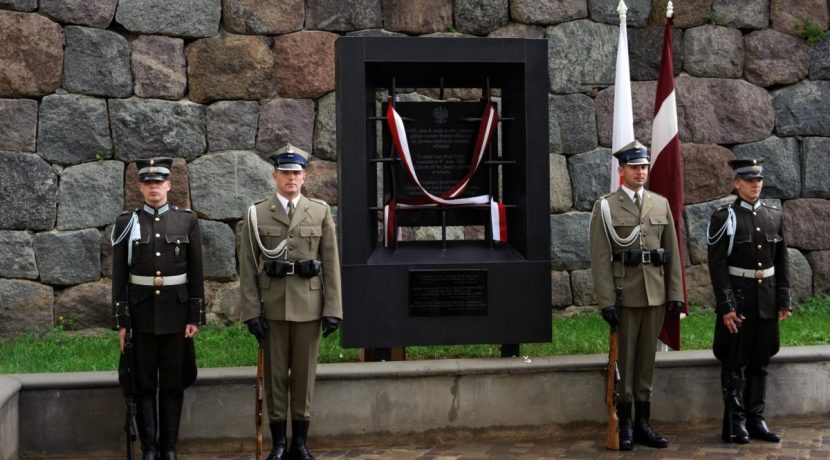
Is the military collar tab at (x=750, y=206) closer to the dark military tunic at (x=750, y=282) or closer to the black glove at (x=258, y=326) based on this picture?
the dark military tunic at (x=750, y=282)

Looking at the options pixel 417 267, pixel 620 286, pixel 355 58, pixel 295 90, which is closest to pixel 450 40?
pixel 355 58

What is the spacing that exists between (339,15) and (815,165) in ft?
14.6

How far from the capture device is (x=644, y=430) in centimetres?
637

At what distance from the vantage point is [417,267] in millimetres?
6887

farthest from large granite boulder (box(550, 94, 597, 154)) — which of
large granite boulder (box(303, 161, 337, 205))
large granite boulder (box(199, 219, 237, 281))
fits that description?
large granite boulder (box(199, 219, 237, 281))

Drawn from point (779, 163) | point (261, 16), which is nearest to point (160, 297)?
point (261, 16)

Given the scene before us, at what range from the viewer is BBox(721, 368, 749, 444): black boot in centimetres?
636

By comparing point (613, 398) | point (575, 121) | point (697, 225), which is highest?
point (575, 121)

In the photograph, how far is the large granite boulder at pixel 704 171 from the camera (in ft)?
32.2

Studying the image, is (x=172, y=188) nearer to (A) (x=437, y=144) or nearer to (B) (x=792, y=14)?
(A) (x=437, y=144)

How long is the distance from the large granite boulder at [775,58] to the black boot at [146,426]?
6412mm

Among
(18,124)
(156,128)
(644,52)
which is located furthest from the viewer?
(644,52)

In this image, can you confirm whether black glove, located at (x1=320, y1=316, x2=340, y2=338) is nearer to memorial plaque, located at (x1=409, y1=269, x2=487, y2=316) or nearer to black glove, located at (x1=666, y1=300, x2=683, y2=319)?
memorial plaque, located at (x1=409, y1=269, x2=487, y2=316)

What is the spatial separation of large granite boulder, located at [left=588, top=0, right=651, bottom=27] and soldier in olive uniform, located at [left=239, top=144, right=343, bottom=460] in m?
4.50
